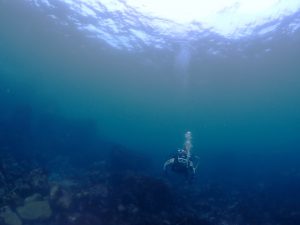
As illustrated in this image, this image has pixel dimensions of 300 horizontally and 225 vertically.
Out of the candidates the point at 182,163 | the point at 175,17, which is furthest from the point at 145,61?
the point at 182,163

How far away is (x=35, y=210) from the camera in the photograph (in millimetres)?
12102

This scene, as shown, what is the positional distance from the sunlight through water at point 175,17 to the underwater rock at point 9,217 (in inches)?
488

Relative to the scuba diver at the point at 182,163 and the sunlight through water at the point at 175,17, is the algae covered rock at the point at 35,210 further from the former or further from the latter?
the sunlight through water at the point at 175,17

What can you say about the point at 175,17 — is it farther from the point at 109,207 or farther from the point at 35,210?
the point at 35,210

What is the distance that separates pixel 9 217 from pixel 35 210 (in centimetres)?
101

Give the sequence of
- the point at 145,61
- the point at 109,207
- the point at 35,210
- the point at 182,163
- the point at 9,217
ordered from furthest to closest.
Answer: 1. the point at 145,61
2. the point at 182,163
3. the point at 35,210
4. the point at 109,207
5. the point at 9,217

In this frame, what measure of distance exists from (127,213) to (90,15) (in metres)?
14.8

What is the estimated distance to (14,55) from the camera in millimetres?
A: 43656

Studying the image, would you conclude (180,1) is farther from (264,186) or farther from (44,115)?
(44,115)

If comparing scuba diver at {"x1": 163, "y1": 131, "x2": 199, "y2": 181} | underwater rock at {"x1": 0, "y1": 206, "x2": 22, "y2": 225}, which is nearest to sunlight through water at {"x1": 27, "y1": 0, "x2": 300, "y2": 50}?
scuba diver at {"x1": 163, "y1": 131, "x2": 199, "y2": 181}

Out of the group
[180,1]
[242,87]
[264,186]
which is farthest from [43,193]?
[242,87]

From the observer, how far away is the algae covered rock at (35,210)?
11.8m

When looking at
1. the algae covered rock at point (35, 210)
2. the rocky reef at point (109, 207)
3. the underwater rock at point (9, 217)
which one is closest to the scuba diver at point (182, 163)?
the rocky reef at point (109, 207)

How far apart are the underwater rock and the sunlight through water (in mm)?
12383
